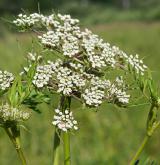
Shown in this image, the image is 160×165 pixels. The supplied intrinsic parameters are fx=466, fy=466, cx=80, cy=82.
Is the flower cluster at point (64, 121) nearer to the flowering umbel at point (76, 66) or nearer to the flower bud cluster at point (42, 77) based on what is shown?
the flowering umbel at point (76, 66)

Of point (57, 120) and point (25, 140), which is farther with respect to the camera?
point (25, 140)

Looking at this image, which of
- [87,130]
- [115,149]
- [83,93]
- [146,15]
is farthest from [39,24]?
[146,15]

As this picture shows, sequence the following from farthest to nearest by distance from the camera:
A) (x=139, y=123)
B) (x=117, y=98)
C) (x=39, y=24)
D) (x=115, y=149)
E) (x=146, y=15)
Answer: (x=146, y=15), (x=139, y=123), (x=115, y=149), (x=39, y=24), (x=117, y=98)

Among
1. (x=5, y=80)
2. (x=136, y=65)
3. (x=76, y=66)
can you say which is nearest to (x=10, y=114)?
(x=5, y=80)

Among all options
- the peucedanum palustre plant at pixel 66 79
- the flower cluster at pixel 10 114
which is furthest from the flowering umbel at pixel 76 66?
the flower cluster at pixel 10 114

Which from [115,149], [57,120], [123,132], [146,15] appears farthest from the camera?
[146,15]

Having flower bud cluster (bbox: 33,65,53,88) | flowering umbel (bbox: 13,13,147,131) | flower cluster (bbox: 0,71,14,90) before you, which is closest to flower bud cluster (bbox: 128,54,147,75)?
flowering umbel (bbox: 13,13,147,131)

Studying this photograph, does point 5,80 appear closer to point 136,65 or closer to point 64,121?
point 64,121

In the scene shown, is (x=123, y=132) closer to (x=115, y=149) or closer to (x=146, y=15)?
(x=115, y=149)
